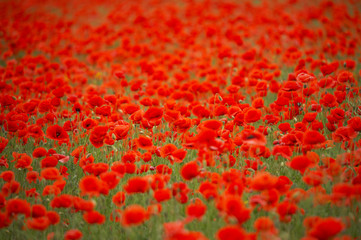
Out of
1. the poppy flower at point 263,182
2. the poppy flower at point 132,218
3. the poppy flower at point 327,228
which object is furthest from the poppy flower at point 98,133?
the poppy flower at point 327,228

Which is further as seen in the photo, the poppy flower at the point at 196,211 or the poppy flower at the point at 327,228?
the poppy flower at the point at 196,211

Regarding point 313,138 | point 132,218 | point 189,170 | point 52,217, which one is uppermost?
point 313,138

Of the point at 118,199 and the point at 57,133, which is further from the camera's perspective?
the point at 57,133

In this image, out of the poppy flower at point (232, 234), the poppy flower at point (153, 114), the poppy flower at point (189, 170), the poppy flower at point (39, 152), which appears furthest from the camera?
the poppy flower at point (153, 114)

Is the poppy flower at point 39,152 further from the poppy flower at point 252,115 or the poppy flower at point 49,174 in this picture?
the poppy flower at point 252,115

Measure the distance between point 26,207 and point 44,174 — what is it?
29 centimetres

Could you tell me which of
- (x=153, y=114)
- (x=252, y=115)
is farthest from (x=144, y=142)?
(x=252, y=115)

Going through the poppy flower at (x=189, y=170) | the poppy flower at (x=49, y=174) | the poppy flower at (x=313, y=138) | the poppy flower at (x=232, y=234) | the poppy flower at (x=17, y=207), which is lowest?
the poppy flower at (x=17, y=207)

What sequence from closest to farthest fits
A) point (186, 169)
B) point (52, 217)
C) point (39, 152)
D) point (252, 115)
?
1. point (52, 217)
2. point (186, 169)
3. point (39, 152)
4. point (252, 115)

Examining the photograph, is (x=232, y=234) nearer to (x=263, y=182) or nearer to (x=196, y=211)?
(x=196, y=211)

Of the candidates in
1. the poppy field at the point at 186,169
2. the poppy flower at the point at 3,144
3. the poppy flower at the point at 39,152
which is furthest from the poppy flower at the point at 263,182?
the poppy flower at the point at 3,144

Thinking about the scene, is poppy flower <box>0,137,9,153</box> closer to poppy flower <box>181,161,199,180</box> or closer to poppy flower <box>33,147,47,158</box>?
poppy flower <box>33,147,47,158</box>

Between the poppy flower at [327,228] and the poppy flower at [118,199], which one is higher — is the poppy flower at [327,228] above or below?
above

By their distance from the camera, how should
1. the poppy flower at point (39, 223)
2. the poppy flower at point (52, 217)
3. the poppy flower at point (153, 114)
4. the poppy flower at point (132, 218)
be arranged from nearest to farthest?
the poppy flower at point (132, 218) → the poppy flower at point (39, 223) → the poppy flower at point (52, 217) → the poppy flower at point (153, 114)
